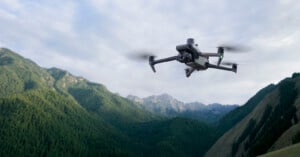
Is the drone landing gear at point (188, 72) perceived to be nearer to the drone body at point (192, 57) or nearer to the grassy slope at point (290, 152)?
the drone body at point (192, 57)

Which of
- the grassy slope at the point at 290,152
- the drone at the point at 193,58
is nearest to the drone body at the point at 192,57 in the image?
the drone at the point at 193,58

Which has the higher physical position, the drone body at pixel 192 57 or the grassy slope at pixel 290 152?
the drone body at pixel 192 57

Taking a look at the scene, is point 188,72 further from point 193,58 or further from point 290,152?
point 290,152

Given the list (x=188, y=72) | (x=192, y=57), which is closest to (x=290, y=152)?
(x=188, y=72)

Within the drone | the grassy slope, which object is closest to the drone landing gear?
the drone

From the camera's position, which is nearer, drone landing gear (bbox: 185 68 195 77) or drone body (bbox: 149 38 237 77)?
drone body (bbox: 149 38 237 77)

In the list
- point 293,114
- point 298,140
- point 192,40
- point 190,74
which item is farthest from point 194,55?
point 293,114

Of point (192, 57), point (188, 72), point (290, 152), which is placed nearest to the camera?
point (192, 57)

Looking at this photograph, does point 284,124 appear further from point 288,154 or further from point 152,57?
point 152,57

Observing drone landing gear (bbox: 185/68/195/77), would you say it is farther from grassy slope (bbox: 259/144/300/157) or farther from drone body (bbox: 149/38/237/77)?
grassy slope (bbox: 259/144/300/157)

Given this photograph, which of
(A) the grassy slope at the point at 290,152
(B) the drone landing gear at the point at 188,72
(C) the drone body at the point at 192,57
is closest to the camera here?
(C) the drone body at the point at 192,57

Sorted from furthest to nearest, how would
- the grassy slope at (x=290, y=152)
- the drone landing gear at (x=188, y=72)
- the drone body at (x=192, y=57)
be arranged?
the grassy slope at (x=290, y=152) → the drone landing gear at (x=188, y=72) → the drone body at (x=192, y=57)
